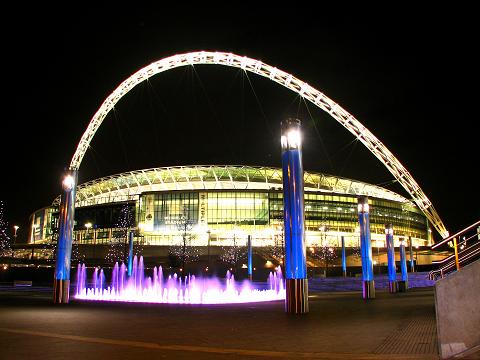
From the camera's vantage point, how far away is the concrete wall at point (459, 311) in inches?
311

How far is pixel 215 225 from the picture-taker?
295ft

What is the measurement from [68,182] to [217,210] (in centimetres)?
6592

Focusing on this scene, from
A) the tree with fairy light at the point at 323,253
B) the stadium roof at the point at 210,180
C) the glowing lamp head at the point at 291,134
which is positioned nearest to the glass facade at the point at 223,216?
the tree with fairy light at the point at 323,253

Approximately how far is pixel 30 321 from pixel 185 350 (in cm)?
797

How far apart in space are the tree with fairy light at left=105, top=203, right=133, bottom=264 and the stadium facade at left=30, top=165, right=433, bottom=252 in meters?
0.41

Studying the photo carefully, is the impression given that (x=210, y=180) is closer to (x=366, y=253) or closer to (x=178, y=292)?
(x=178, y=292)

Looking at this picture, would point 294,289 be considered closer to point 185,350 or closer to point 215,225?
point 185,350

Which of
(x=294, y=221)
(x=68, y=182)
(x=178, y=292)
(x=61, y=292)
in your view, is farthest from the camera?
(x=178, y=292)

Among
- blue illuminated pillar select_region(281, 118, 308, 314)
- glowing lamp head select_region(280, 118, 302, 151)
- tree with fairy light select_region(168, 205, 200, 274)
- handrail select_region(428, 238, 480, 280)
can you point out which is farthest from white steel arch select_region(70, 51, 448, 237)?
handrail select_region(428, 238, 480, 280)

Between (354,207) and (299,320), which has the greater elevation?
(354,207)

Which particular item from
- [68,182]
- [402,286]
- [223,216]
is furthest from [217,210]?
[68,182]

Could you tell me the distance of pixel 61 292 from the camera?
2278 cm

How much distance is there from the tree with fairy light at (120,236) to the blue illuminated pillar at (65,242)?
56.9 m

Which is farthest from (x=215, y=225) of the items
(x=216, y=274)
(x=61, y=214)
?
(x=61, y=214)
